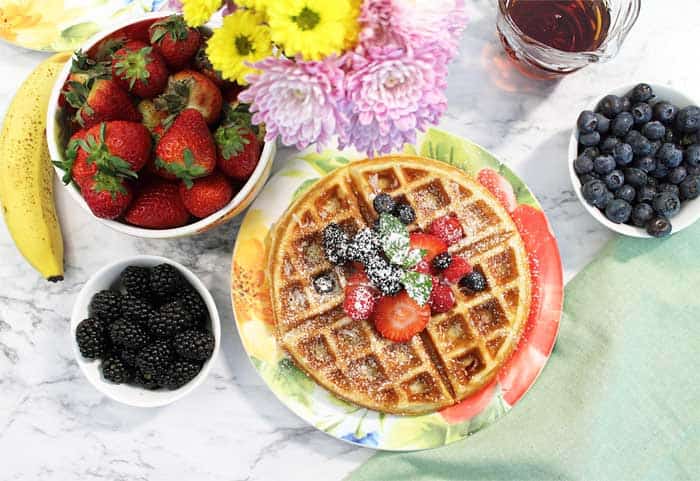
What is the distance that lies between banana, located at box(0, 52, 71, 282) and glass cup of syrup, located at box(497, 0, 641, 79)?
1187 mm

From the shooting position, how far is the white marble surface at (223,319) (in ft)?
6.31

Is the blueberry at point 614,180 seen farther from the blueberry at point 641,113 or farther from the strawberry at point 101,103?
the strawberry at point 101,103

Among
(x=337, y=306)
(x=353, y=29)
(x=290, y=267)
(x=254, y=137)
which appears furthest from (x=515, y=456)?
(x=353, y=29)

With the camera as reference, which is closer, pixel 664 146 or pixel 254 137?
pixel 254 137

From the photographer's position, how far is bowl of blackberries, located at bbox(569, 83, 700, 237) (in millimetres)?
1766

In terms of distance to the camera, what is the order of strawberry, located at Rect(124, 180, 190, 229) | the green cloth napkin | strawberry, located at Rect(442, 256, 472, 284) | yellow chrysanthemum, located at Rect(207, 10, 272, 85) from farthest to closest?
the green cloth napkin < strawberry, located at Rect(442, 256, 472, 284) < strawberry, located at Rect(124, 180, 190, 229) < yellow chrysanthemum, located at Rect(207, 10, 272, 85)

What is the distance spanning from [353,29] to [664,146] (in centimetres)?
106

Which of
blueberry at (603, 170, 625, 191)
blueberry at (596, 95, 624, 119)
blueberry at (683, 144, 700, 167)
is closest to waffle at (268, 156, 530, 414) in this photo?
blueberry at (603, 170, 625, 191)

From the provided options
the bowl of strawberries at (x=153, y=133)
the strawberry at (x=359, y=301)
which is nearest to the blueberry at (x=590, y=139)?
the strawberry at (x=359, y=301)

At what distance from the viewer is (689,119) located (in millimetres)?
1757

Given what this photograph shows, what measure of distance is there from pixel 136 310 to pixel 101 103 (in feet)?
1.70

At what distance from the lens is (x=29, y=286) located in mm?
1960

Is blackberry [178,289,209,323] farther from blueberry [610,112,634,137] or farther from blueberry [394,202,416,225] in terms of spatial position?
blueberry [610,112,634,137]

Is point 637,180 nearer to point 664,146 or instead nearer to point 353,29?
point 664,146
